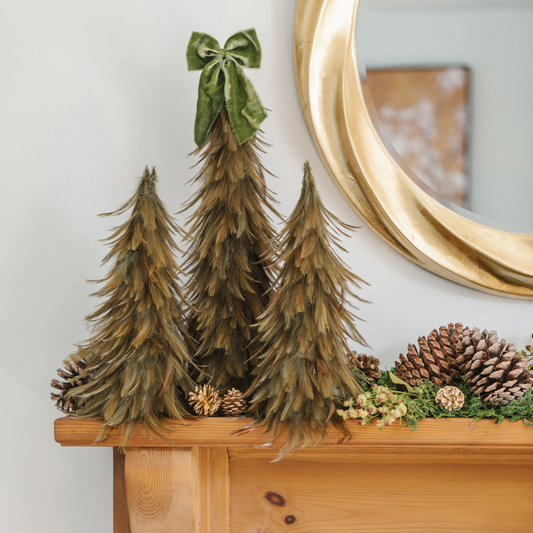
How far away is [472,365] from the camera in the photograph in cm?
51

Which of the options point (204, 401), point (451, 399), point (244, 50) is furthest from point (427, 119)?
point (204, 401)

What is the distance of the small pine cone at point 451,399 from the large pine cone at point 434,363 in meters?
0.03

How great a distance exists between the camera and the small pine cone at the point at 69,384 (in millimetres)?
513

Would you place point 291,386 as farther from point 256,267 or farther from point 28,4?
point 28,4

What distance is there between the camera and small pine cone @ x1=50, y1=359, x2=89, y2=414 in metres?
0.51

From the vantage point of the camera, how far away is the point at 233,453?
60 centimetres

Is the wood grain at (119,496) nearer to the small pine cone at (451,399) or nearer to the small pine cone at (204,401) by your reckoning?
the small pine cone at (204,401)

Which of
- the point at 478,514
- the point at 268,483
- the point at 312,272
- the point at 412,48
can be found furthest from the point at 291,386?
the point at 412,48

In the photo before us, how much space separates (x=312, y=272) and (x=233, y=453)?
0.29 m

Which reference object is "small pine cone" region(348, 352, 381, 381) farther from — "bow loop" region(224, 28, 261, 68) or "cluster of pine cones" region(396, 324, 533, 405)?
"bow loop" region(224, 28, 261, 68)

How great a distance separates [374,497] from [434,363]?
0.71ft

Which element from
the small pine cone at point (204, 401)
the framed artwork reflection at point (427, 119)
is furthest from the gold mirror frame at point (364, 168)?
the small pine cone at point (204, 401)

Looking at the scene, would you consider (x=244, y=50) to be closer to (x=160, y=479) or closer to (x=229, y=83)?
(x=229, y=83)

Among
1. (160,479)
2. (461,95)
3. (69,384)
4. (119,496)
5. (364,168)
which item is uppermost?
(461,95)
